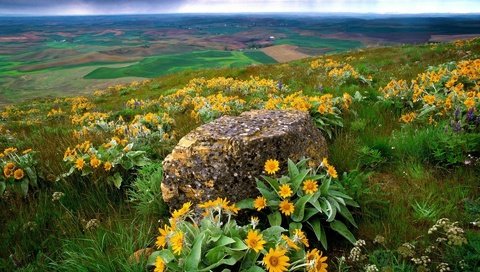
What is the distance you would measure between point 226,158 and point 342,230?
1.50m

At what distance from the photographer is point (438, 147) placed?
5.09m

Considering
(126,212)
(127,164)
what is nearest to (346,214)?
(126,212)

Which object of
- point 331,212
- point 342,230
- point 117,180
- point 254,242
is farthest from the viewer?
point 117,180

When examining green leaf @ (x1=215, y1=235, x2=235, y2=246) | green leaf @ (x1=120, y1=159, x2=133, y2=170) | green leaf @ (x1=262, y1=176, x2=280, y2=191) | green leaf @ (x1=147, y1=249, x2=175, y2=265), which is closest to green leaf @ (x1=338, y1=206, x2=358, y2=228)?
green leaf @ (x1=262, y1=176, x2=280, y2=191)

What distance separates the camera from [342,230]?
3.69 metres

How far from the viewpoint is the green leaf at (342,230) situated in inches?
143

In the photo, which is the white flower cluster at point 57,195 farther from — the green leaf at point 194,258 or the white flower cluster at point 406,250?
the white flower cluster at point 406,250

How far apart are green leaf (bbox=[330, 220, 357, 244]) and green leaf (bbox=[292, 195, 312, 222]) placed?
353 mm

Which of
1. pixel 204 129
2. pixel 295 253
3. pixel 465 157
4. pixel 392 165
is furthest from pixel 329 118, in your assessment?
pixel 295 253

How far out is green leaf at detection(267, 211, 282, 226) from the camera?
3.66 m

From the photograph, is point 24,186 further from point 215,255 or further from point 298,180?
point 298,180

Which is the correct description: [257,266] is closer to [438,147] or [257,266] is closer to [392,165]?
[392,165]

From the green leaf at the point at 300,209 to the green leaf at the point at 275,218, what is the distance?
0.15m

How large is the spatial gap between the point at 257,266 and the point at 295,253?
0.40 metres
